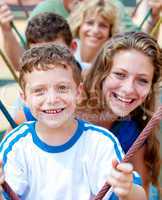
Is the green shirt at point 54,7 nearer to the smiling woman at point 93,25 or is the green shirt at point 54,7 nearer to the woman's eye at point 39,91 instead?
the smiling woman at point 93,25

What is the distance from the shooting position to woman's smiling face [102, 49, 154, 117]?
1.37 meters

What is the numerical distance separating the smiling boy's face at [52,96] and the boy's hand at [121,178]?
175 millimetres

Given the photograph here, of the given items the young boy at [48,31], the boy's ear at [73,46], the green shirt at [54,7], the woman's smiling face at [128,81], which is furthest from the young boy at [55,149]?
the green shirt at [54,7]

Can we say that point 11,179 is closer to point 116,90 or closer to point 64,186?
point 64,186

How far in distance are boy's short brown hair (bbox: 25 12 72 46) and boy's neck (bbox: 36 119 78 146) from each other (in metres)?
0.67

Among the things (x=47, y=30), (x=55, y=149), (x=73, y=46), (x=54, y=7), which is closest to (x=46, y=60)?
(x=55, y=149)

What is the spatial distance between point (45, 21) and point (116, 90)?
1.78 ft

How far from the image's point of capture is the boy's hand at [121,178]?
976 millimetres

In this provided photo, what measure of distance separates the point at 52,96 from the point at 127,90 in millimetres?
313

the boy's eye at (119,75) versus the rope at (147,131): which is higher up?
the rope at (147,131)

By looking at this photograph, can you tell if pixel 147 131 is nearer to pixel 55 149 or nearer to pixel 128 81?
pixel 55 149

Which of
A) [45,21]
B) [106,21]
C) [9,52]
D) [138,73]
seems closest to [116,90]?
[138,73]

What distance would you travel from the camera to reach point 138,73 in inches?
53.8

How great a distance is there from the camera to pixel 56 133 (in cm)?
115
